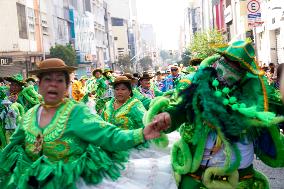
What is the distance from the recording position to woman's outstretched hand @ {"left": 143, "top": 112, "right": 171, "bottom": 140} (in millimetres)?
3611

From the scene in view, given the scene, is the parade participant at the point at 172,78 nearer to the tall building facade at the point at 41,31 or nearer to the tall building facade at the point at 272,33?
the tall building facade at the point at 272,33

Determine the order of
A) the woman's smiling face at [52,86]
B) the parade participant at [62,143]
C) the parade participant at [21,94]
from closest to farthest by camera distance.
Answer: the parade participant at [62,143] < the woman's smiling face at [52,86] < the parade participant at [21,94]

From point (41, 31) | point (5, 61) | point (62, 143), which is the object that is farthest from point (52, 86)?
point (41, 31)

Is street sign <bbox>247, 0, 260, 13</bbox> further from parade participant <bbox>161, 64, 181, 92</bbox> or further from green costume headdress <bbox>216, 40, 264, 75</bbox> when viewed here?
green costume headdress <bbox>216, 40, 264, 75</bbox>

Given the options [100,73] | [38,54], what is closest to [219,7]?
[38,54]

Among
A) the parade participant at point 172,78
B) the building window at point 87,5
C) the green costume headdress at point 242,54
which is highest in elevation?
the building window at point 87,5

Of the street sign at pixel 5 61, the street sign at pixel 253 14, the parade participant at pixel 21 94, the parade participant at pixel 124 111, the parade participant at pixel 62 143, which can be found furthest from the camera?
the street sign at pixel 5 61

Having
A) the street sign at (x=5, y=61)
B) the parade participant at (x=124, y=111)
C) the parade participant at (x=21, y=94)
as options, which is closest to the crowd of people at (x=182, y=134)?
the parade participant at (x=124, y=111)

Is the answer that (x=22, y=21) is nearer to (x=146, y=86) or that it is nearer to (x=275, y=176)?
(x=146, y=86)

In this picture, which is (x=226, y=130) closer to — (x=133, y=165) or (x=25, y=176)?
(x=133, y=165)

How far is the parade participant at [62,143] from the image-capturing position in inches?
146

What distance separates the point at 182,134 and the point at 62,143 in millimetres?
919

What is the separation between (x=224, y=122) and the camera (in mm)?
3586

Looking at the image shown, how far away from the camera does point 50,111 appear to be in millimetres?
4008
